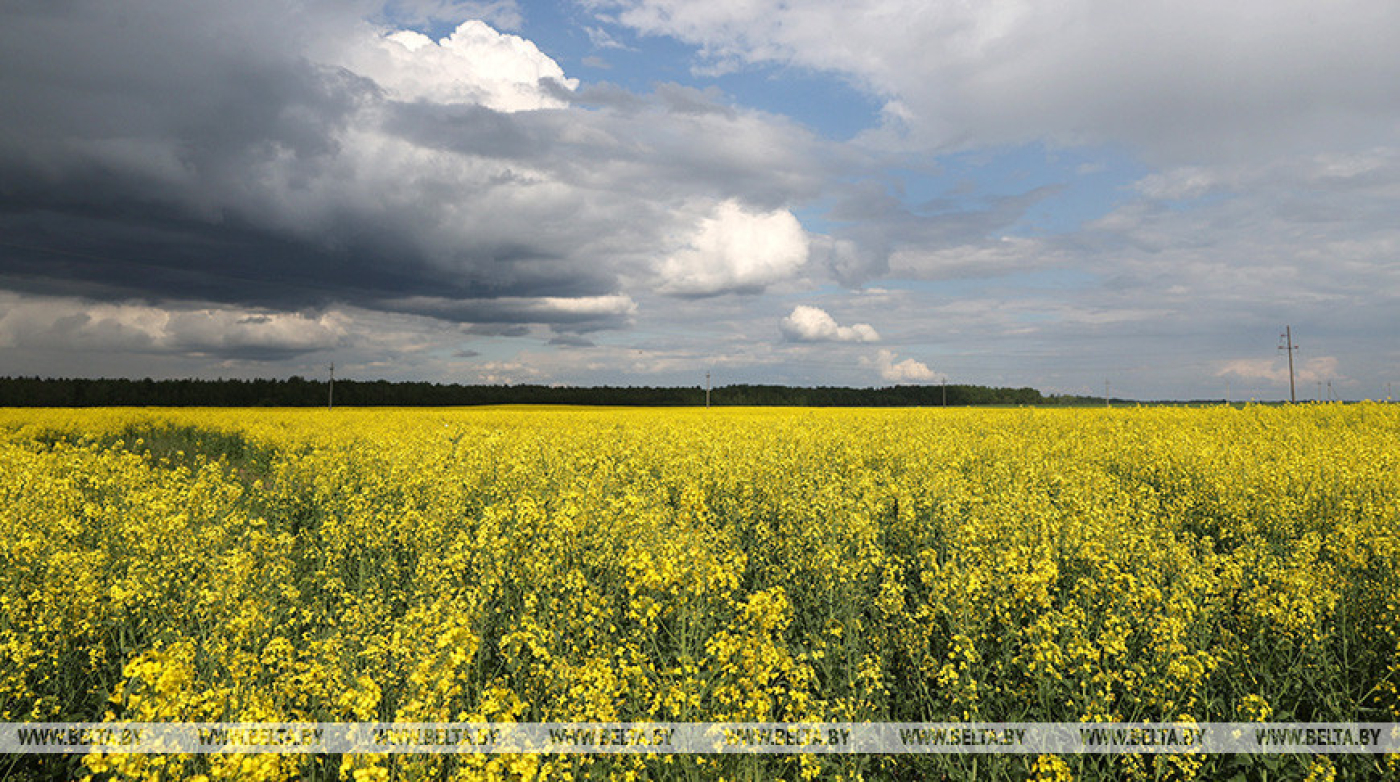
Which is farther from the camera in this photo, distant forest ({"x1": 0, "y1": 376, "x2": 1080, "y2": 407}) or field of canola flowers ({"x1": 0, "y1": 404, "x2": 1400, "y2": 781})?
distant forest ({"x1": 0, "y1": 376, "x2": 1080, "y2": 407})

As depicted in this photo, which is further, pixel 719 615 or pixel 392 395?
pixel 392 395

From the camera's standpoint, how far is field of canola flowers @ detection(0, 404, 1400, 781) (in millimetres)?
3916

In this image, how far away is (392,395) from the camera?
243ft

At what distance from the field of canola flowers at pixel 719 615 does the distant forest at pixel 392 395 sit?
222 feet

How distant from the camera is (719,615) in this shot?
224 inches

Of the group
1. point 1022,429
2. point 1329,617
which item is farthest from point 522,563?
point 1022,429

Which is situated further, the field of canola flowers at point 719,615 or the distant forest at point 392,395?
the distant forest at point 392,395

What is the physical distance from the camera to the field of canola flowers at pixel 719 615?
392 centimetres

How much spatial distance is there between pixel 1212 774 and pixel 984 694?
1.44 m

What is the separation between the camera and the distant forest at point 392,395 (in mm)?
64688

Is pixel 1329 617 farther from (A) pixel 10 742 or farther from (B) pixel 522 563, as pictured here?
(A) pixel 10 742

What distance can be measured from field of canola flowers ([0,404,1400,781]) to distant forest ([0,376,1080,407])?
67.6 m

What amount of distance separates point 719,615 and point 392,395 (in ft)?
252

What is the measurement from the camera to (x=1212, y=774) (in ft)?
14.3
